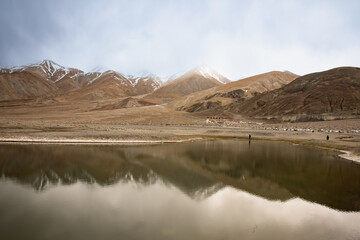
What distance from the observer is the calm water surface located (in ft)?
26.5

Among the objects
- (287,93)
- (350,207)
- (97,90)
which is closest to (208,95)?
(287,93)

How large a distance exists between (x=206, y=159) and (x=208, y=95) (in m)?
107

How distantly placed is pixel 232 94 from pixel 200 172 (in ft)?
343

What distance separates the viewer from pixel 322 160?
67.5 ft

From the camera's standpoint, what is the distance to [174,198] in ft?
37.3

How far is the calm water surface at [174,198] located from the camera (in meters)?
8.07

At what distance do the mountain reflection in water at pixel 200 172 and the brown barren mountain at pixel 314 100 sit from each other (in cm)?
5270

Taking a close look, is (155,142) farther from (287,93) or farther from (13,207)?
(287,93)

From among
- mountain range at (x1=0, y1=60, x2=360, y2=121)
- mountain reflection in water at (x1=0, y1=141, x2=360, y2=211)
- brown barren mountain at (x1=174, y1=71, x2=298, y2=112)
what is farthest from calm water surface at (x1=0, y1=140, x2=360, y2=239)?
brown barren mountain at (x1=174, y1=71, x2=298, y2=112)

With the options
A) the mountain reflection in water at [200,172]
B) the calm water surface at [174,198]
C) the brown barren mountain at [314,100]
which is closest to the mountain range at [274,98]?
the brown barren mountain at [314,100]

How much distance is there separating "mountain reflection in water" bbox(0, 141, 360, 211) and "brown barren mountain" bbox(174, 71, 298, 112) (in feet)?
265

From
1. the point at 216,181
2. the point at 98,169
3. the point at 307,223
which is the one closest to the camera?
the point at 307,223

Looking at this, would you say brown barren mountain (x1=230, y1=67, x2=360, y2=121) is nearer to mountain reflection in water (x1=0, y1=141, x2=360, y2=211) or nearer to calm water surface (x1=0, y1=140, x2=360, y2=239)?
mountain reflection in water (x1=0, y1=141, x2=360, y2=211)

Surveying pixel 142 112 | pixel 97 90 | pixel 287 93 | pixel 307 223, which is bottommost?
pixel 307 223
